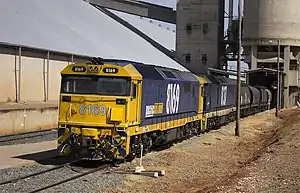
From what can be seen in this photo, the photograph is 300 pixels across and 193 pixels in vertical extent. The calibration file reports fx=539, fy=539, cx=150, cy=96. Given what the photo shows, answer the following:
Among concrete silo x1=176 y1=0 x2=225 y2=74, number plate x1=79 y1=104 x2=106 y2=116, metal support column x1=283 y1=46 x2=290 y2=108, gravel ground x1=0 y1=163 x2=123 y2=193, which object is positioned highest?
concrete silo x1=176 y1=0 x2=225 y2=74

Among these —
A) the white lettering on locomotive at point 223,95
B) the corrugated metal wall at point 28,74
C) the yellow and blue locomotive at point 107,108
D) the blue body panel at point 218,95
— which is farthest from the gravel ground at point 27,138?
the white lettering on locomotive at point 223,95

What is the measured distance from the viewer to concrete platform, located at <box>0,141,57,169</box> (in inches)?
742

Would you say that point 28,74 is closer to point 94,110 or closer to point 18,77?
point 18,77

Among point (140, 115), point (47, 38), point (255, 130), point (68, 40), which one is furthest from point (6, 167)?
point (68, 40)

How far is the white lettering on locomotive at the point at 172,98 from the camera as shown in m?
23.0

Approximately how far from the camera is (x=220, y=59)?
8881cm

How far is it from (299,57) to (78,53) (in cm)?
4857

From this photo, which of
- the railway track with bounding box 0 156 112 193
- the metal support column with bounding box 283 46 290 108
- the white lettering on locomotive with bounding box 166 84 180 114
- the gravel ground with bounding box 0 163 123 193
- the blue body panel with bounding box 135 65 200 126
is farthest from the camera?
the metal support column with bounding box 283 46 290 108

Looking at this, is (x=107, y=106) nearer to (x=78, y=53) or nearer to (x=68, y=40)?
(x=78, y=53)

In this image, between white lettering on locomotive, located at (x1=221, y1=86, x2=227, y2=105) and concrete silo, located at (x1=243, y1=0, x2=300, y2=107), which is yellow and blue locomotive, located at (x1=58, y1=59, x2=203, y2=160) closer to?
white lettering on locomotive, located at (x1=221, y1=86, x2=227, y2=105)

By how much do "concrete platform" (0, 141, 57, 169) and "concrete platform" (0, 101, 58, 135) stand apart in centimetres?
468

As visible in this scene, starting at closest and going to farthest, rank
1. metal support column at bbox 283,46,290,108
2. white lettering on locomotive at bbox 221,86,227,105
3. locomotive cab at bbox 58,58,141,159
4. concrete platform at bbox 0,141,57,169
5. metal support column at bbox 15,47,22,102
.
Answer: locomotive cab at bbox 58,58,141,159, concrete platform at bbox 0,141,57,169, metal support column at bbox 15,47,22,102, white lettering on locomotive at bbox 221,86,227,105, metal support column at bbox 283,46,290,108

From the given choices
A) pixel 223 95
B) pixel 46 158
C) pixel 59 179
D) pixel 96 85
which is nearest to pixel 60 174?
pixel 59 179

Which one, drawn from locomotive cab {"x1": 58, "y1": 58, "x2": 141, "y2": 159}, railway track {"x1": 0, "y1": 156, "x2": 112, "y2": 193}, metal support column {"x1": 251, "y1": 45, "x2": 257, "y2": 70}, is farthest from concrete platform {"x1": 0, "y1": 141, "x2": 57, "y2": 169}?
metal support column {"x1": 251, "y1": 45, "x2": 257, "y2": 70}
